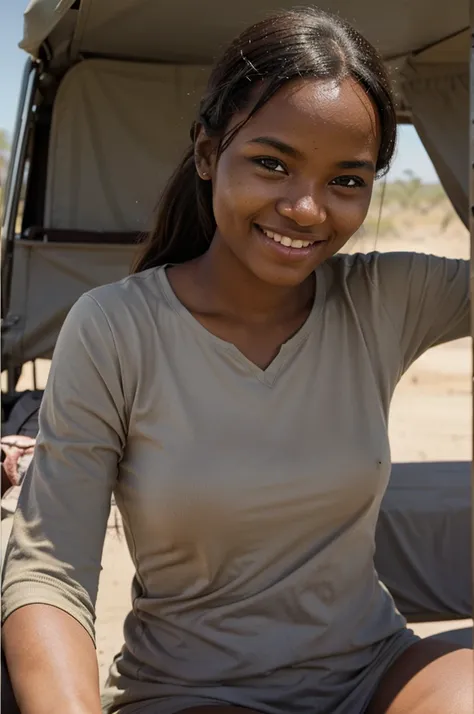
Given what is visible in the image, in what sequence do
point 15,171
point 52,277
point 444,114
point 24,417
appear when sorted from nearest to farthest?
point 24,417 < point 444,114 < point 52,277 < point 15,171

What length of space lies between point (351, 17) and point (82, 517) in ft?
9.15

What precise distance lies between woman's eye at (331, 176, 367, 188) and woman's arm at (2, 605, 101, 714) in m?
0.69

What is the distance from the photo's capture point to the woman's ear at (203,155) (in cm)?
151

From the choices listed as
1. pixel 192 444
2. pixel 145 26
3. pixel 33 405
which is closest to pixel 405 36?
pixel 145 26

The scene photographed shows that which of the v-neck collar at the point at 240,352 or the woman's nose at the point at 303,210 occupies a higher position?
the woman's nose at the point at 303,210

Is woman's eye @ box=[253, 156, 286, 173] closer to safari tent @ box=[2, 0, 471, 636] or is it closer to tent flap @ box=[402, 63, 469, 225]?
safari tent @ box=[2, 0, 471, 636]

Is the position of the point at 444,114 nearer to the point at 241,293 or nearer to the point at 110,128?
the point at 110,128

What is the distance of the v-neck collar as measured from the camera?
141 cm

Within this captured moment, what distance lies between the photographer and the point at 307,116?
53.1 inches

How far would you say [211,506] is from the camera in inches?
51.4

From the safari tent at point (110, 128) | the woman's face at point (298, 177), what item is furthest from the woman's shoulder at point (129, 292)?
the safari tent at point (110, 128)

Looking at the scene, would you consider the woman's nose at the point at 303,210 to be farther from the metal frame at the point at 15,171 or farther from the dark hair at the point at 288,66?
the metal frame at the point at 15,171

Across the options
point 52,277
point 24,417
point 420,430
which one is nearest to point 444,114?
point 52,277

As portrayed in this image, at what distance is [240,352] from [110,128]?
135 inches
